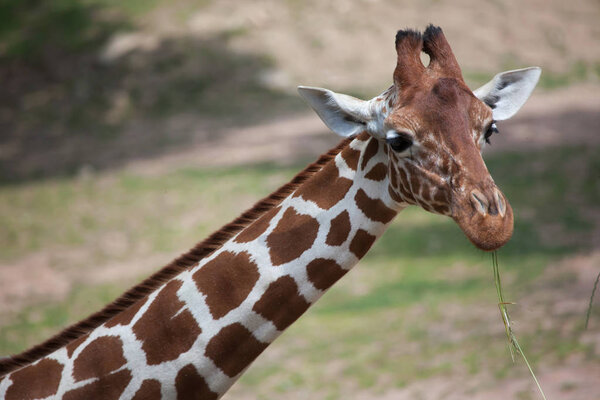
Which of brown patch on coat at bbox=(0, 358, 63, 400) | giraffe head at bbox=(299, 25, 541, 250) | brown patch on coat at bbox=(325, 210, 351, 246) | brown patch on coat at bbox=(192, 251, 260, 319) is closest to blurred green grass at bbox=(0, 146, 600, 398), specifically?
brown patch on coat at bbox=(0, 358, 63, 400)

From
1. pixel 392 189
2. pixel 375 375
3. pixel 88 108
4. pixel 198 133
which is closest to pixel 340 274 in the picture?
Result: pixel 392 189

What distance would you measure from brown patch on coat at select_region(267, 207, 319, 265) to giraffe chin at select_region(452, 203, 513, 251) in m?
0.78

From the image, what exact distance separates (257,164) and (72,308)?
5.23 meters

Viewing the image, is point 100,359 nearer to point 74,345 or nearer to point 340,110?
point 74,345

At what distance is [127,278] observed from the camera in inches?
448

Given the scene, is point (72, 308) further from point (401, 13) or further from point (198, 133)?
point (401, 13)

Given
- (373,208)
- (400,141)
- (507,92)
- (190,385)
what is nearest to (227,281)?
(190,385)

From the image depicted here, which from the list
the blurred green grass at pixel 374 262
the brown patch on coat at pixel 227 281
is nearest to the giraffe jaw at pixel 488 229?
the brown patch on coat at pixel 227 281

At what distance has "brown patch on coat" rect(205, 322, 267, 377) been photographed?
3.60 meters

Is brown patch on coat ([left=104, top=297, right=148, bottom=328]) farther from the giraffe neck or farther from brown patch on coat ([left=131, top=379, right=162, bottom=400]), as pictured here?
brown patch on coat ([left=131, top=379, right=162, bottom=400])

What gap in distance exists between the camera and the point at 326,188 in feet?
12.1

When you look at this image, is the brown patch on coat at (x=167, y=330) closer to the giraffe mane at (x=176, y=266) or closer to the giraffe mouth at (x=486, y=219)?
the giraffe mane at (x=176, y=266)

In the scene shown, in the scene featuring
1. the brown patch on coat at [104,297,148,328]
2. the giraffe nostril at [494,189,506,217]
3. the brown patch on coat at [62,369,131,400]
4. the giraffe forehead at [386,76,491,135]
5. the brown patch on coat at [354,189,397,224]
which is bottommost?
the brown patch on coat at [62,369,131,400]

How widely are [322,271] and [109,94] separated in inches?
679
